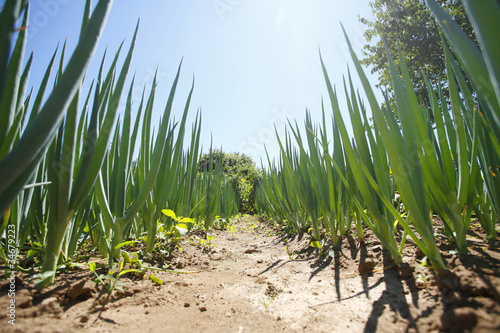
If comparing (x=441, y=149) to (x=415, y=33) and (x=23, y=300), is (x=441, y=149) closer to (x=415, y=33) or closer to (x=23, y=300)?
(x=23, y=300)

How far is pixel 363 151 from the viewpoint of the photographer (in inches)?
27.2

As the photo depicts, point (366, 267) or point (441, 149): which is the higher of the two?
point (441, 149)

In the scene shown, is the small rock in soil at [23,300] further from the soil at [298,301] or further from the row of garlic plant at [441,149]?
the row of garlic plant at [441,149]

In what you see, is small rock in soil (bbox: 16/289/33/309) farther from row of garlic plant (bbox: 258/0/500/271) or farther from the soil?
row of garlic plant (bbox: 258/0/500/271)

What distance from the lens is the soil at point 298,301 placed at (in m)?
0.36

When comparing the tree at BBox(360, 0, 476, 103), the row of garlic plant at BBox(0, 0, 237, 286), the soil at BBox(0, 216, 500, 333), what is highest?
the tree at BBox(360, 0, 476, 103)

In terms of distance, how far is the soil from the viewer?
362 mm

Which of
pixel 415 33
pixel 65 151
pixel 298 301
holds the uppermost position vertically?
pixel 415 33

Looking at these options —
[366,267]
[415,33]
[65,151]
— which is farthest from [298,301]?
[415,33]

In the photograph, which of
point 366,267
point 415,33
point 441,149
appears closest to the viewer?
point 441,149

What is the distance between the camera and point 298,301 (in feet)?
1.89

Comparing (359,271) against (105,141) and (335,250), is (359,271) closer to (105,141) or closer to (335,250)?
(335,250)

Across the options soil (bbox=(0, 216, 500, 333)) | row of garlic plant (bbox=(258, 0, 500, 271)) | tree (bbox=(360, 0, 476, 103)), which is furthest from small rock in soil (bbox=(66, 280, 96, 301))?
tree (bbox=(360, 0, 476, 103))

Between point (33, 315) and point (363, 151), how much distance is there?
2.62ft
